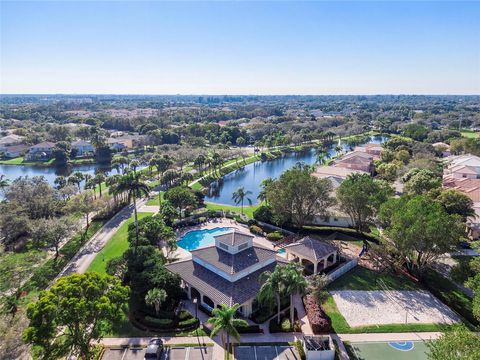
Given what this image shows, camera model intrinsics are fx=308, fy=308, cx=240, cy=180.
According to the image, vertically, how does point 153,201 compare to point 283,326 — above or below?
below

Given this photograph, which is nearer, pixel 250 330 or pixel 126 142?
pixel 250 330

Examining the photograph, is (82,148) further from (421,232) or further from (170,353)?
(421,232)

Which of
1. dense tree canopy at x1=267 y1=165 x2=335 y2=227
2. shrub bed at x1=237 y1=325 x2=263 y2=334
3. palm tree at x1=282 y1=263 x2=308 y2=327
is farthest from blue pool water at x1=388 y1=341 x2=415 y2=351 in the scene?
dense tree canopy at x1=267 y1=165 x2=335 y2=227

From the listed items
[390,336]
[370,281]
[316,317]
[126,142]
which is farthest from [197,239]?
[126,142]

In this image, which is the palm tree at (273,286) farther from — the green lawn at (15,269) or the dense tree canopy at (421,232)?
the green lawn at (15,269)

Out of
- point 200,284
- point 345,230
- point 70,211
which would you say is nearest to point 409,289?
point 345,230

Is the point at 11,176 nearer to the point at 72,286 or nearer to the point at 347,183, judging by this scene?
the point at 72,286
